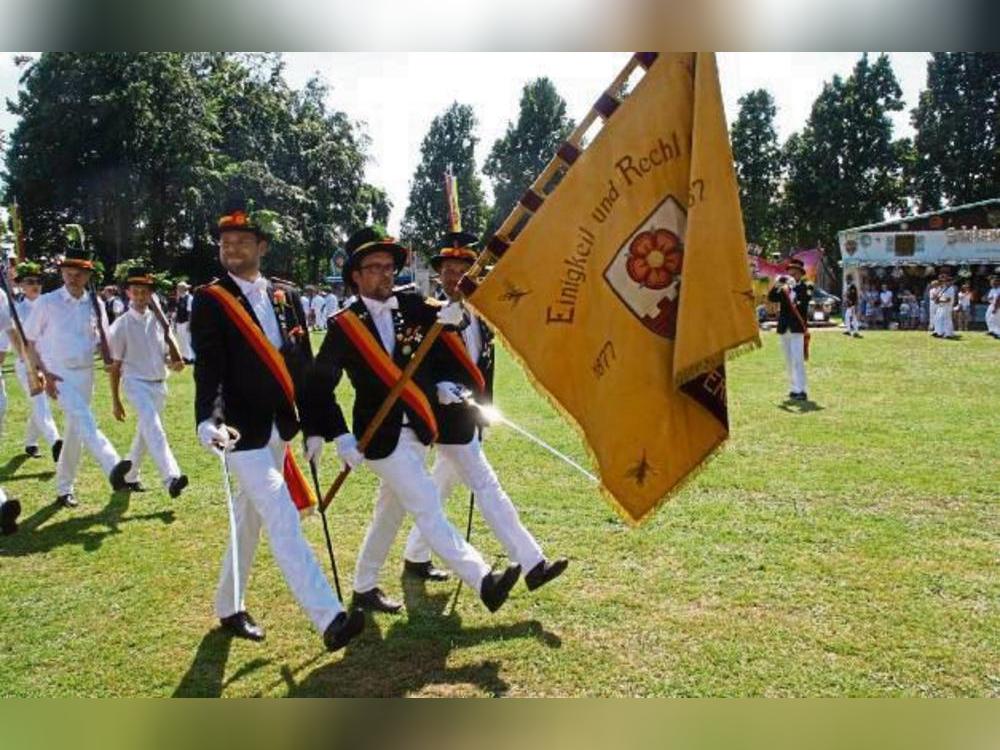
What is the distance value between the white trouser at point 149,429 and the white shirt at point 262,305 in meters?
3.49

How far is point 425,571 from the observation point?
19.0 feet

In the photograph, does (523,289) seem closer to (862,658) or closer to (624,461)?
(624,461)

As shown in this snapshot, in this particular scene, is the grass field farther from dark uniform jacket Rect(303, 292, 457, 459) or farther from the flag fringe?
dark uniform jacket Rect(303, 292, 457, 459)

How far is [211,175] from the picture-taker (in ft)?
102

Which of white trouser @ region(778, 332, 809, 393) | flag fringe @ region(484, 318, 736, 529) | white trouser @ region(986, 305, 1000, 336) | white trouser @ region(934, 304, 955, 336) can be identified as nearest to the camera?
flag fringe @ region(484, 318, 736, 529)

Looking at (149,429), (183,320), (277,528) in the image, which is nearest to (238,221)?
(277,528)

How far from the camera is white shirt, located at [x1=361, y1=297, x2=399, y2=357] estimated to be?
192 inches

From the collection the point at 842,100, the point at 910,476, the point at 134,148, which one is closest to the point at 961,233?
the point at 842,100

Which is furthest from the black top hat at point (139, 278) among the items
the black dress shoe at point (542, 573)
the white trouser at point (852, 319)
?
the white trouser at point (852, 319)

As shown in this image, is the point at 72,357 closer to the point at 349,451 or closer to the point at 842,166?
the point at 349,451

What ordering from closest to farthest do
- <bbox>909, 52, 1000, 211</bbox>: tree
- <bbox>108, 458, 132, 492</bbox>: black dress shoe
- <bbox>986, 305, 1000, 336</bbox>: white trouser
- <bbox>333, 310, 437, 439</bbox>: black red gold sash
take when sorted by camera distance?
<bbox>333, 310, 437, 439</bbox>: black red gold sash
<bbox>108, 458, 132, 492</bbox>: black dress shoe
<bbox>986, 305, 1000, 336</bbox>: white trouser
<bbox>909, 52, 1000, 211</bbox>: tree

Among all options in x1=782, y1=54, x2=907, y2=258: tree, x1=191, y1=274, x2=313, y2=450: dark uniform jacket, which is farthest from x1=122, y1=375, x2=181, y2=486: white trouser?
x1=782, y1=54, x2=907, y2=258: tree

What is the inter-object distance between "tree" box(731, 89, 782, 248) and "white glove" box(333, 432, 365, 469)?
141 feet

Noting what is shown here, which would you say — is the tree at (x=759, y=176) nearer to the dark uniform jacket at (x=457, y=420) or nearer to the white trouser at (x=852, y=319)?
the white trouser at (x=852, y=319)
